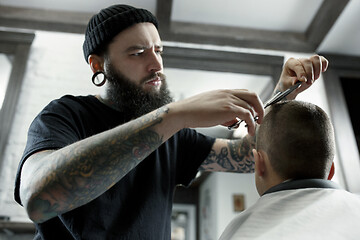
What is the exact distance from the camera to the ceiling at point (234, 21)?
251 centimetres

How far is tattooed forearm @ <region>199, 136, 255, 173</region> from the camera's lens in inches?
54.7

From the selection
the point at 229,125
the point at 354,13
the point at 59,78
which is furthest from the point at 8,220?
the point at 354,13

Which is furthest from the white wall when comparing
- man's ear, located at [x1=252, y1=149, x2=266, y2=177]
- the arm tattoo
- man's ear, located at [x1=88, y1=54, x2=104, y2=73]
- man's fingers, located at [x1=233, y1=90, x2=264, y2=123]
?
man's fingers, located at [x1=233, y1=90, x2=264, y2=123]

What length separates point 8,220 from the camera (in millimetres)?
1988

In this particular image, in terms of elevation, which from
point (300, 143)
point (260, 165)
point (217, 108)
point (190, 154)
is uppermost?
point (217, 108)

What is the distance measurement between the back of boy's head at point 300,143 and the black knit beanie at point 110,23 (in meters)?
0.74

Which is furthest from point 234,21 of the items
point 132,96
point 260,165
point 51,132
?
point 51,132

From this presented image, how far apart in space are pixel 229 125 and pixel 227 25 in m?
1.94

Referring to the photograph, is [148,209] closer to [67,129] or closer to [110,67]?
[67,129]

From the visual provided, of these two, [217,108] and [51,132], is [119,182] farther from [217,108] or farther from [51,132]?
[217,108]

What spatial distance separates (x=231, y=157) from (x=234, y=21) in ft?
5.51

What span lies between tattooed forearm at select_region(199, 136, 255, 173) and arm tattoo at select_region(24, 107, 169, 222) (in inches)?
24.7

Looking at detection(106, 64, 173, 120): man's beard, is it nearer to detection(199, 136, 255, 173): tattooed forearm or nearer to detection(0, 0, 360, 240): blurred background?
detection(199, 136, 255, 173): tattooed forearm

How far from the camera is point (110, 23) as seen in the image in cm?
135
